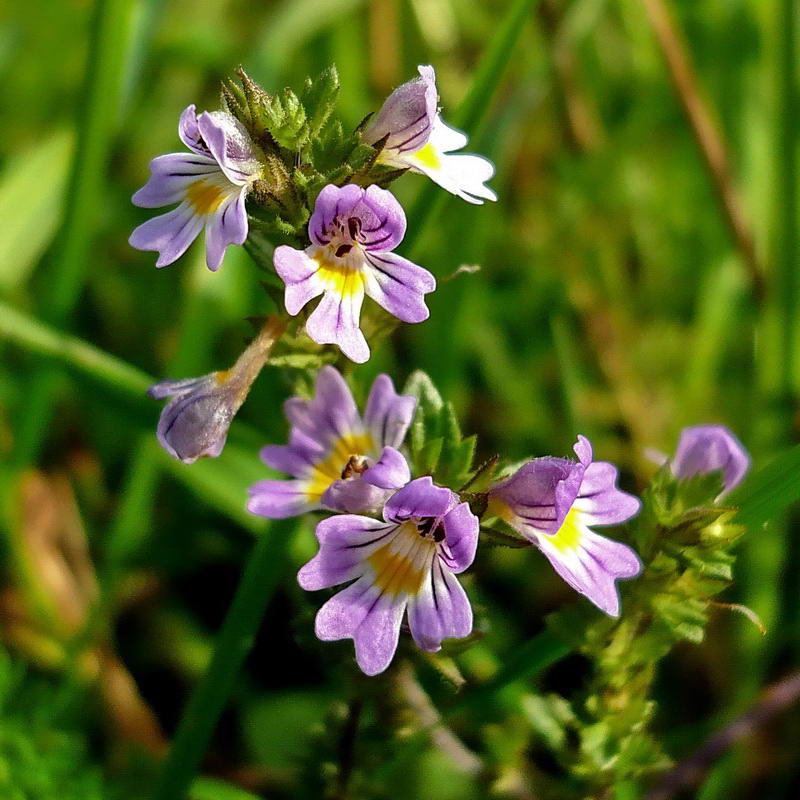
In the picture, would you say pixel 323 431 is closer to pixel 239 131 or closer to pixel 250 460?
pixel 239 131

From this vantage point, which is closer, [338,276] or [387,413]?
[338,276]

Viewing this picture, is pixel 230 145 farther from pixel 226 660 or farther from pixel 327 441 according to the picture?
pixel 226 660

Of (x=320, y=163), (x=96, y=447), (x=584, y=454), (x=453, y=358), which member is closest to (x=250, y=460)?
(x=453, y=358)

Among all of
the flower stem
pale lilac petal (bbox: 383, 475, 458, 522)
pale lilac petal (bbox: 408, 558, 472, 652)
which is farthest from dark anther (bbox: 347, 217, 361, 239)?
the flower stem

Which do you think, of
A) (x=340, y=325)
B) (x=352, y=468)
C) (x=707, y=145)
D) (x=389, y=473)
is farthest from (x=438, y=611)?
(x=707, y=145)

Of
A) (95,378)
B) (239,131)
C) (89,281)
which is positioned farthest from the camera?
(89,281)

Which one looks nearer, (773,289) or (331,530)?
(331,530)

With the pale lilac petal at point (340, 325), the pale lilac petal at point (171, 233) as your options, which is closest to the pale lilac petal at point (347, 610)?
the pale lilac petal at point (340, 325)

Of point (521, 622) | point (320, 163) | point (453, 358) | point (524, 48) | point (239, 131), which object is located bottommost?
point (521, 622)
